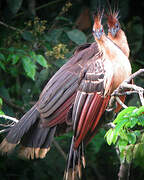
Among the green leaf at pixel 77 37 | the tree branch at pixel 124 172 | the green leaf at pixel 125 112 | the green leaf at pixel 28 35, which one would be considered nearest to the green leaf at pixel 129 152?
the green leaf at pixel 125 112

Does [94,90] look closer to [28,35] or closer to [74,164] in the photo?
[74,164]

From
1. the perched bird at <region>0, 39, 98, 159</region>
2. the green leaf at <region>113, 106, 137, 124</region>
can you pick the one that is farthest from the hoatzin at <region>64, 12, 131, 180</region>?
the green leaf at <region>113, 106, 137, 124</region>

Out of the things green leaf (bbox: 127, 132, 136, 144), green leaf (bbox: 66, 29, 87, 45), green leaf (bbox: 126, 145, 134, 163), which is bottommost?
green leaf (bbox: 126, 145, 134, 163)

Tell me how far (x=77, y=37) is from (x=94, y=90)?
3.72 ft

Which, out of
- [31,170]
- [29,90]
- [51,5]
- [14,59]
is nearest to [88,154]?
[31,170]

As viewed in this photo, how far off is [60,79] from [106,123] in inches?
20.2

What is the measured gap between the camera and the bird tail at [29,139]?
2754 millimetres

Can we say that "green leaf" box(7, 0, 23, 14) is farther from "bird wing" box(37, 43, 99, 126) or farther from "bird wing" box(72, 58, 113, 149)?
"bird wing" box(72, 58, 113, 149)

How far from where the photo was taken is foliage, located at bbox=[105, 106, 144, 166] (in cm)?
180

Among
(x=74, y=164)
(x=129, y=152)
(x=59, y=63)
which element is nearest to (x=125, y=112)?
(x=129, y=152)

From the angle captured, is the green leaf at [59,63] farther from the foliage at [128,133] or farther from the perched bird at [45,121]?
the foliage at [128,133]

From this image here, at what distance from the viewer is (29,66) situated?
3258 millimetres

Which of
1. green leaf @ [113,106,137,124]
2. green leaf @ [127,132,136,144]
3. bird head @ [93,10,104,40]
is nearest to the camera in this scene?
green leaf @ [113,106,137,124]

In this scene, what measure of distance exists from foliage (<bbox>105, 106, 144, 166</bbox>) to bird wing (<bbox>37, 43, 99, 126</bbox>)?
780mm
